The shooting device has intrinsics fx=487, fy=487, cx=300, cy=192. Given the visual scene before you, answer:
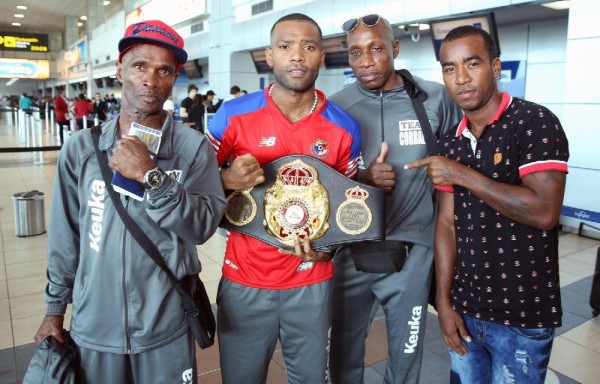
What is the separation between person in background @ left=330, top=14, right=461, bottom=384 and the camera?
240cm

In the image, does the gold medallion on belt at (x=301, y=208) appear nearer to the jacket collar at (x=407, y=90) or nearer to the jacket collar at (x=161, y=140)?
the jacket collar at (x=161, y=140)

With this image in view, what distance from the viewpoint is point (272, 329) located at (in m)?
2.08

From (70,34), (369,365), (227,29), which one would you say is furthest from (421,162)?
(70,34)

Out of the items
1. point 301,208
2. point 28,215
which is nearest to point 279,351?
point 301,208

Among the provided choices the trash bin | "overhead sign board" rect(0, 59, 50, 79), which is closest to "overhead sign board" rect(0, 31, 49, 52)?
"overhead sign board" rect(0, 59, 50, 79)

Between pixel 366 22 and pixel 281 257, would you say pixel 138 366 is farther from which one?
pixel 366 22

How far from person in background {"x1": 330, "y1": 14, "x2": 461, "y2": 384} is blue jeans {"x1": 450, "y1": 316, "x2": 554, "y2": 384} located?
1.74 feet

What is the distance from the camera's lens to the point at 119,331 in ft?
5.51

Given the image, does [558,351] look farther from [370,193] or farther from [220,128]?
[220,128]

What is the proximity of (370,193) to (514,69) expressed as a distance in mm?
9028

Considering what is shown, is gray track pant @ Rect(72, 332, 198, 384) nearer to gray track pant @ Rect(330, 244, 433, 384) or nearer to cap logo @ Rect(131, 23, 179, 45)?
gray track pant @ Rect(330, 244, 433, 384)

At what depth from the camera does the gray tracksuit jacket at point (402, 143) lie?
2406 millimetres

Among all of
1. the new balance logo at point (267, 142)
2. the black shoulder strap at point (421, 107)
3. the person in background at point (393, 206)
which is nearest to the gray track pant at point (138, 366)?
the new balance logo at point (267, 142)

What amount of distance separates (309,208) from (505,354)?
0.91 metres
